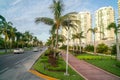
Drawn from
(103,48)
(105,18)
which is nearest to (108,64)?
(103,48)

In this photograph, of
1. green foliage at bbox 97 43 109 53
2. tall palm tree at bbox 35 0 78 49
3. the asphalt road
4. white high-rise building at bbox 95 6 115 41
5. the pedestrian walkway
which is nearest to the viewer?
the asphalt road

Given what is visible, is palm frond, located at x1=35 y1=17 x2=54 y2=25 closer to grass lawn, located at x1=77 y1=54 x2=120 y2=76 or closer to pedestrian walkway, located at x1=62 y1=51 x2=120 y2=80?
pedestrian walkway, located at x1=62 y1=51 x2=120 y2=80

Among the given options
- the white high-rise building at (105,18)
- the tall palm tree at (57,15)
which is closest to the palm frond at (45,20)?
the tall palm tree at (57,15)

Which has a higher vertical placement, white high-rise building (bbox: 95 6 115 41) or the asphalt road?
white high-rise building (bbox: 95 6 115 41)

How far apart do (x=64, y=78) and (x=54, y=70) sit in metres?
4.42

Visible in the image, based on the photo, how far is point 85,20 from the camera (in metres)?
112

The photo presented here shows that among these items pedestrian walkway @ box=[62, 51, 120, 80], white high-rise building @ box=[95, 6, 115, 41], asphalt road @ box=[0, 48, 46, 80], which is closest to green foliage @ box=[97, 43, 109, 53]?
white high-rise building @ box=[95, 6, 115, 41]

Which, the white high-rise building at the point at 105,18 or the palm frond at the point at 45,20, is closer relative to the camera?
the palm frond at the point at 45,20

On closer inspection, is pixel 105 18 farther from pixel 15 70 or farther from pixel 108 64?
pixel 15 70

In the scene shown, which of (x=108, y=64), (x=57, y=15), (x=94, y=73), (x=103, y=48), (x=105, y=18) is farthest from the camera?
(x=105, y=18)

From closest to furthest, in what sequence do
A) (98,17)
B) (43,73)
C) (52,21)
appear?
1. (43,73)
2. (52,21)
3. (98,17)

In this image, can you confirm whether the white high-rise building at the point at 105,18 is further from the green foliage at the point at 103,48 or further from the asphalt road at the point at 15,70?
the asphalt road at the point at 15,70

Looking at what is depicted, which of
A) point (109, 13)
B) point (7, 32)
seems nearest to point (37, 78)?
point (7, 32)

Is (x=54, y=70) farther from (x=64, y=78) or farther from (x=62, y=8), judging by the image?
(x=62, y=8)
